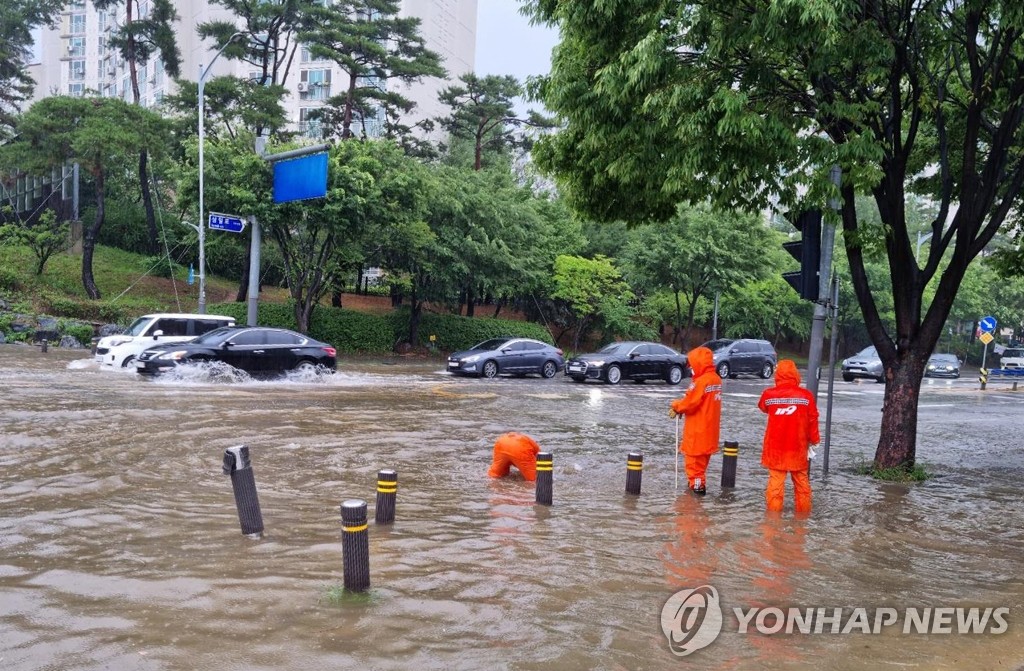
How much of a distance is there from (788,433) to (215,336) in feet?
51.3

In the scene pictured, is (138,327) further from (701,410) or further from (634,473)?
(701,410)

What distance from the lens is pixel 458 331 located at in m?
36.1

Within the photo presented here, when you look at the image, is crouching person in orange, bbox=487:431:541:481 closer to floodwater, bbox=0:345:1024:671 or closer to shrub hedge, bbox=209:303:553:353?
floodwater, bbox=0:345:1024:671

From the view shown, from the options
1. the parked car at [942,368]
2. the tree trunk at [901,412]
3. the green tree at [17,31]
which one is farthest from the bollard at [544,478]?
the green tree at [17,31]

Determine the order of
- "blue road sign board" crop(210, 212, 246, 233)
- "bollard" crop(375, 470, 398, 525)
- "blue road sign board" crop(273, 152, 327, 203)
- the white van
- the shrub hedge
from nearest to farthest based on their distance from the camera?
"bollard" crop(375, 470, 398, 525), the white van, "blue road sign board" crop(273, 152, 327, 203), "blue road sign board" crop(210, 212, 246, 233), the shrub hedge

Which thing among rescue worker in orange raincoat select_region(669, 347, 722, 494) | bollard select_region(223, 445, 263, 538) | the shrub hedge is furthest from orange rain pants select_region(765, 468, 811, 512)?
the shrub hedge

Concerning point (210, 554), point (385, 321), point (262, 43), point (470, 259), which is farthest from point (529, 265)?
point (210, 554)

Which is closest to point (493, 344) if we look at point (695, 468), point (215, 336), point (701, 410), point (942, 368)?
point (215, 336)

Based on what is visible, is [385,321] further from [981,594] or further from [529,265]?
[981,594]

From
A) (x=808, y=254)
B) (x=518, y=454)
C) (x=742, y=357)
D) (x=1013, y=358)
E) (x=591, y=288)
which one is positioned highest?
(x=591, y=288)

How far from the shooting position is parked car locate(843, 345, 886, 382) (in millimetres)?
35062

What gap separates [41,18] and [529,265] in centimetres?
3382

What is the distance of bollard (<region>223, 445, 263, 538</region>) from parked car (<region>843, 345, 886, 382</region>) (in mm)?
32713

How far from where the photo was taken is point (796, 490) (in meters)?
8.69
